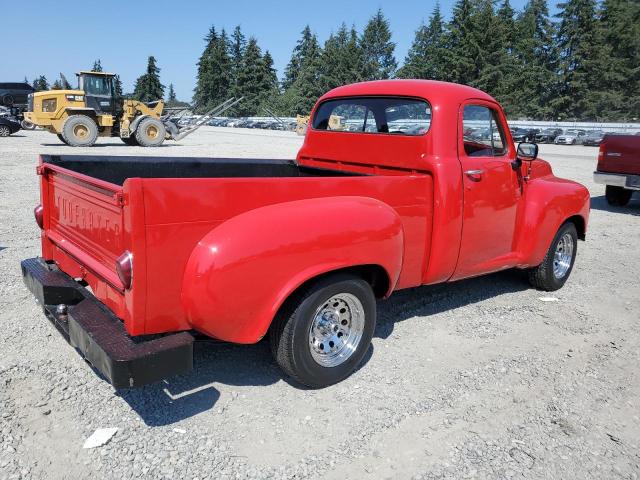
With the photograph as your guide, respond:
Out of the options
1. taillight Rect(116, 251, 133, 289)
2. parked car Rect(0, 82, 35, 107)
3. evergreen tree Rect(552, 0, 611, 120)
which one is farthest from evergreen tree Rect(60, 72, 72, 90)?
evergreen tree Rect(552, 0, 611, 120)

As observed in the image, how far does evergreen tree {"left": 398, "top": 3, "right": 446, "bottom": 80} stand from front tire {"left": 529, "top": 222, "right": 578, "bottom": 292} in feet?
227

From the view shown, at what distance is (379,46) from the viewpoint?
88688 millimetres

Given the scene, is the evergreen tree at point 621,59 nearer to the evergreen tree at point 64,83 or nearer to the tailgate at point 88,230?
the evergreen tree at point 64,83

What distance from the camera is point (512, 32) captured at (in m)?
73.4

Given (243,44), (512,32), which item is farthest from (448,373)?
(243,44)

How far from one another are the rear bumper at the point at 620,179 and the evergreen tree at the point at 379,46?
80.6m

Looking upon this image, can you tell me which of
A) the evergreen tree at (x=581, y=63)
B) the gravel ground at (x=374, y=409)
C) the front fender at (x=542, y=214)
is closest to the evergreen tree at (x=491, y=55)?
the evergreen tree at (x=581, y=63)

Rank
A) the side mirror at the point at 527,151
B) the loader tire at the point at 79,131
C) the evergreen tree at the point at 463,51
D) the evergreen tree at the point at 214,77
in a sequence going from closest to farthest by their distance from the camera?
1. the side mirror at the point at 527,151
2. the loader tire at the point at 79,131
3. the evergreen tree at the point at 463,51
4. the evergreen tree at the point at 214,77

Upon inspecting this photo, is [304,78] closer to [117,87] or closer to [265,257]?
[117,87]

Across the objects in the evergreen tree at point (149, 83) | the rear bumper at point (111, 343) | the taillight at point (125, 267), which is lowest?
the rear bumper at point (111, 343)

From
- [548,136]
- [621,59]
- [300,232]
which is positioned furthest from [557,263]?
[621,59]

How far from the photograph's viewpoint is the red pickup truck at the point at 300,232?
8.59 feet

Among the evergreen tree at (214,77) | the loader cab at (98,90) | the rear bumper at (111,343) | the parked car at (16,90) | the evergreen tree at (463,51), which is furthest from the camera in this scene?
the evergreen tree at (214,77)

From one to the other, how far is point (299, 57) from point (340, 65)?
63.3 feet
